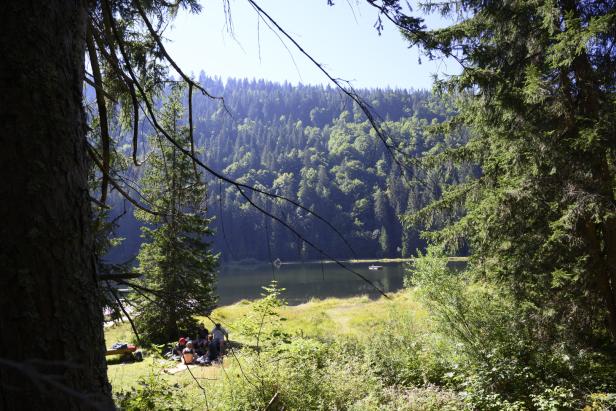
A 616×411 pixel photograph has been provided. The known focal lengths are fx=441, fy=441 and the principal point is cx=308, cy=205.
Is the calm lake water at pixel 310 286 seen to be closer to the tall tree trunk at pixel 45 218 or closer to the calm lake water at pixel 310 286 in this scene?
the calm lake water at pixel 310 286

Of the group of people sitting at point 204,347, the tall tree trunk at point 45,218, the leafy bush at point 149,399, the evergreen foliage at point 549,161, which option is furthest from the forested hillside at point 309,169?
the group of people sitting at point 204,347

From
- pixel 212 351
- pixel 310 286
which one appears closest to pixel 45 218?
pixel 212 351

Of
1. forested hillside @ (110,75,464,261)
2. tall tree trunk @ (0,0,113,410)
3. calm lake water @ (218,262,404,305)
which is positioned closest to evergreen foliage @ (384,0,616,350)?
forested hillside @ (110,75,464,261)

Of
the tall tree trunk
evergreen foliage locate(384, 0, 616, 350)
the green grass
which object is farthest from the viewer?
the green grass

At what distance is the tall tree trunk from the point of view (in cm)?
76

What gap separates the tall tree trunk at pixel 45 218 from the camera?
76 centimetres

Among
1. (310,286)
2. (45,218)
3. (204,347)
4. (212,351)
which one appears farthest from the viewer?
(310,286)

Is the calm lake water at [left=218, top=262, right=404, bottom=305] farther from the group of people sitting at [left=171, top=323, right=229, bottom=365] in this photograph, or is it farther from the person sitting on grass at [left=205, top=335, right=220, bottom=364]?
the person sitting on grass at [left=205, top=335, right=220, bottom=364]

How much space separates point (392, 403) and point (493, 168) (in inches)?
188

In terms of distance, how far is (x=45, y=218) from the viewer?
815 millimetres

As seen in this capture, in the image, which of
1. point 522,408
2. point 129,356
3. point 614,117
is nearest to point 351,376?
point 522,408

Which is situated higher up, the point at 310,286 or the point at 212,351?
the point at 212,351

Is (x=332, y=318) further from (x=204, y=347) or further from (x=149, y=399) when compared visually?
(x=149, y=399)

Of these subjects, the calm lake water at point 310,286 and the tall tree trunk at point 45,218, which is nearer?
the tall tree trunk at point 45,218
